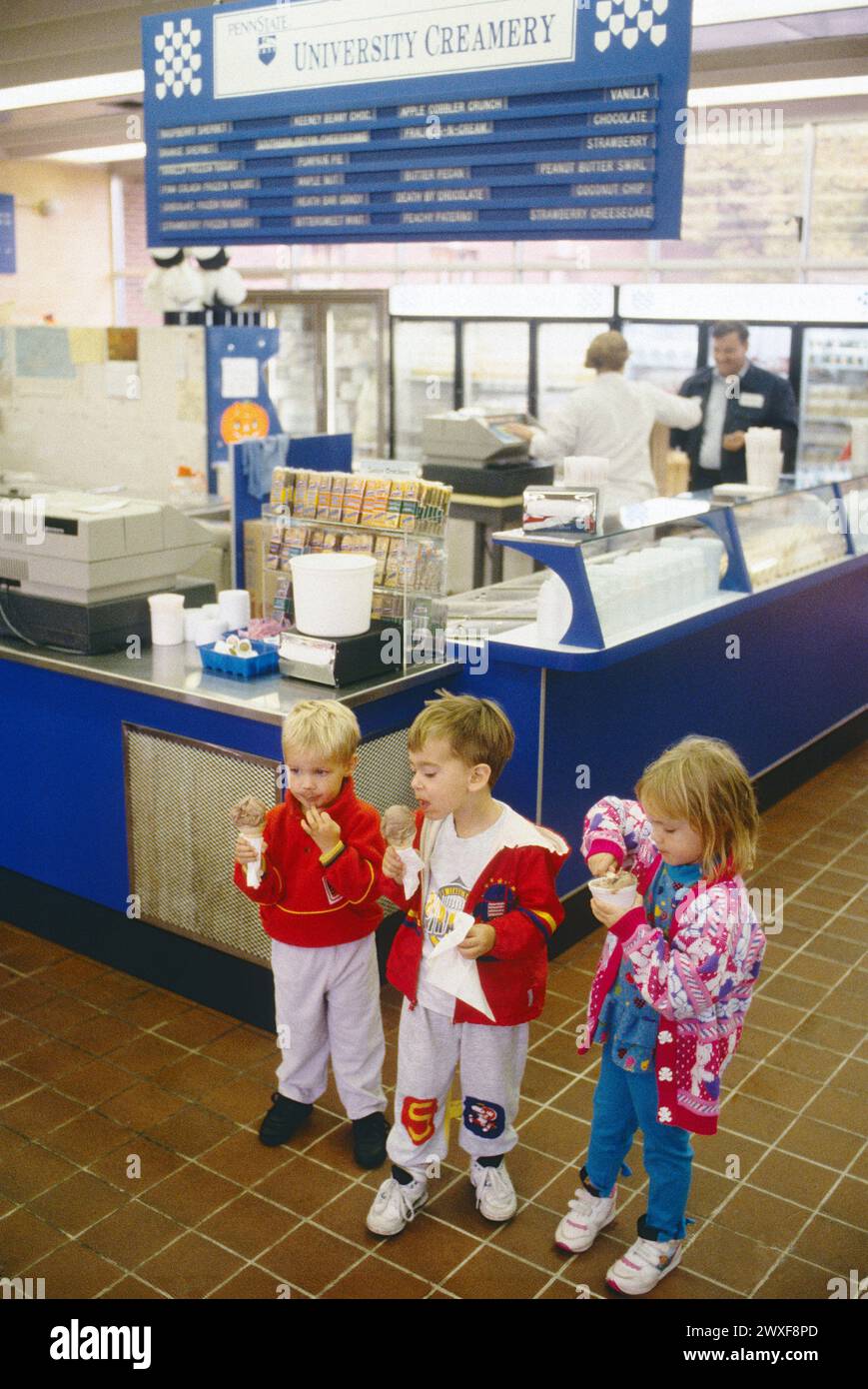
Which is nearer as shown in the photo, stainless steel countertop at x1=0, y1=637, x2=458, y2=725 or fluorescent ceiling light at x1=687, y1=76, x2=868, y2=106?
stainless steel countertop at x1=0, y1=637, x2=458, y2=725

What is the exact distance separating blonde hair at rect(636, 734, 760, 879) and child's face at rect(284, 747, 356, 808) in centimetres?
81

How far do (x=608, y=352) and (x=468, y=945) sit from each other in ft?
15.0

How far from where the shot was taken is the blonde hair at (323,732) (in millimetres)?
2938

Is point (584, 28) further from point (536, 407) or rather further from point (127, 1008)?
point (536, 407)

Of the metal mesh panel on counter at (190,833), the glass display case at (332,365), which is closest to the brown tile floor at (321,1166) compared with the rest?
the metal mesh panel on counter at (190,833)

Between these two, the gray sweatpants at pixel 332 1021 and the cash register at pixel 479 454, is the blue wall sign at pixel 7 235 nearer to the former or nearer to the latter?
the cash register at pixel 479 454

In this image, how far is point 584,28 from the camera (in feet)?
11.8

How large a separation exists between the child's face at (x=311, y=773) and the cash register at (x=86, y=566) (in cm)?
143

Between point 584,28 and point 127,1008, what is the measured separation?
10.5 ft

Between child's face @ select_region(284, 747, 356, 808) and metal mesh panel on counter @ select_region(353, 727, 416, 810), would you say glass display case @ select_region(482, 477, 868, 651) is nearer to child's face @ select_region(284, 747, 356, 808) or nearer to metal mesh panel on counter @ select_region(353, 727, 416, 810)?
metal mesh panel on counter @ select_region(353, 727, 416, 810)

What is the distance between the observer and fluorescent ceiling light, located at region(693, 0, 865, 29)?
534cm

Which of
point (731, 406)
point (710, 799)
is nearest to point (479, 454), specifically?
point (731, 406)

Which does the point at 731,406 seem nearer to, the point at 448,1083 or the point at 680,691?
the point at 680,691

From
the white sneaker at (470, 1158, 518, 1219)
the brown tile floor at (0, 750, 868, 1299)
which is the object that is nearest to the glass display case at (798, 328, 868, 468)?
the brown tile floor at (0, 750, 868, 1299)
